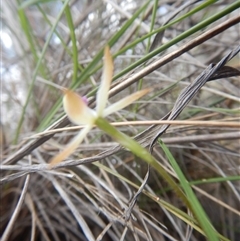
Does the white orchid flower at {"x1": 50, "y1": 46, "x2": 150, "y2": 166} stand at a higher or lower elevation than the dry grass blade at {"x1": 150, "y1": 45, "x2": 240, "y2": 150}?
higher

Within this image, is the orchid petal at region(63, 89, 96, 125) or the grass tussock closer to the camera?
the orchid petal at region(63, 89, 96, 125)

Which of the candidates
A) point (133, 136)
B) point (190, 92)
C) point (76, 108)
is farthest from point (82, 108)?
point (133, 136)

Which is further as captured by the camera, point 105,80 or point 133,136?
point 133,136

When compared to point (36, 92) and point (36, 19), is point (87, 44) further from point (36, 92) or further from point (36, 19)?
point (36, 19)

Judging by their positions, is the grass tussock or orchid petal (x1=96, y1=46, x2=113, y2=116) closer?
orchid petal (x1=96, y1=46, x2=113, y2=116)

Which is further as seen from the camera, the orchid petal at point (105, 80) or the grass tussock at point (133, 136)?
the grass tussock at point (133, 136)

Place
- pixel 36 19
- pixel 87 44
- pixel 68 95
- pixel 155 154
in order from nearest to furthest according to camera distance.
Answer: pixel 68 95
pixel 155 154
pixel 87 44
pixel 36 19

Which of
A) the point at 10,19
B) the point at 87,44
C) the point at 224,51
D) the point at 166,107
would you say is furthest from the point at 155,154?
the point at 10,19

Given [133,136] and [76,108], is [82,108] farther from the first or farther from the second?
[133,136]
